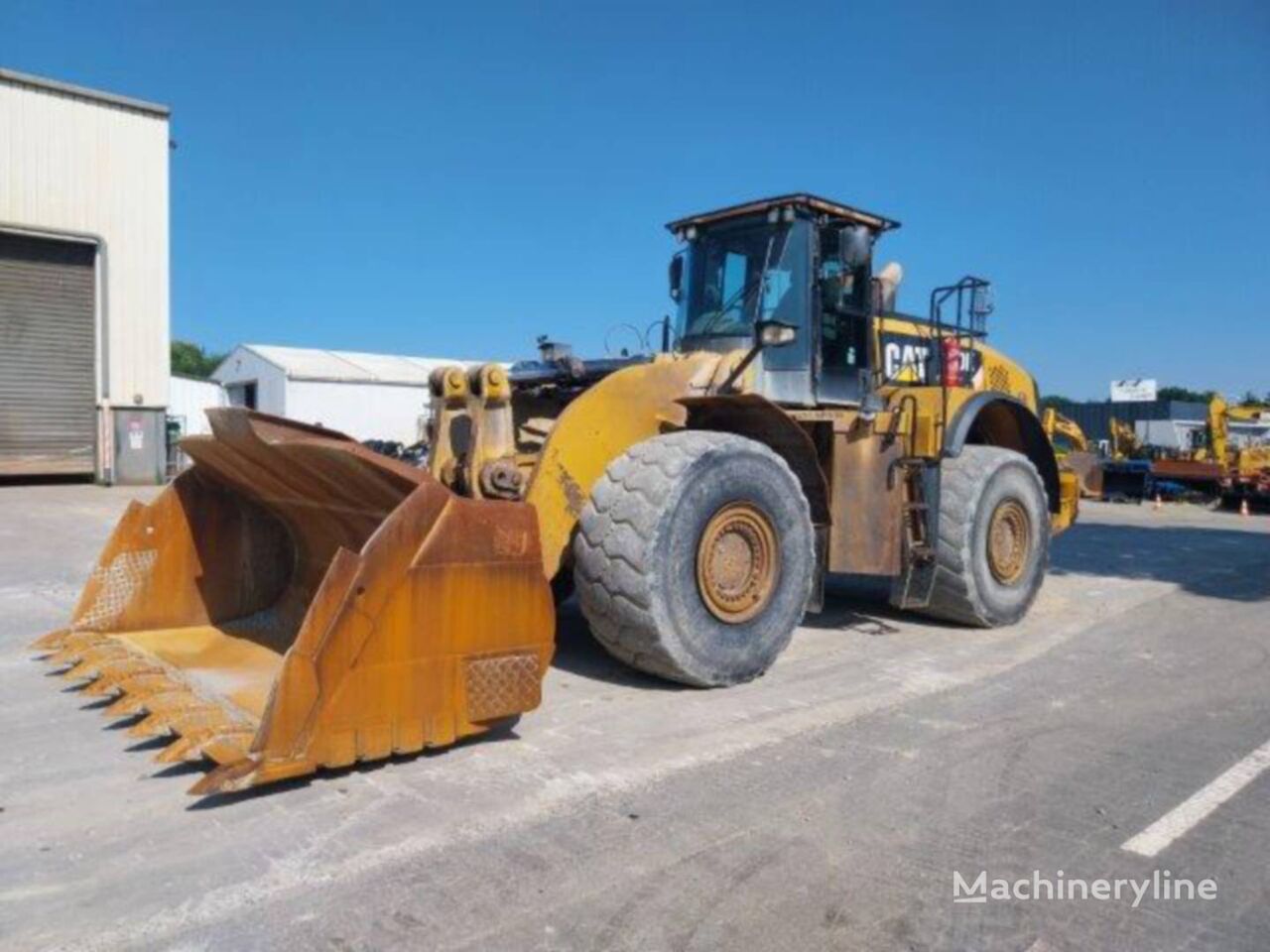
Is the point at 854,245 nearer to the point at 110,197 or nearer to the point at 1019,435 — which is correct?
the point at 1019,435

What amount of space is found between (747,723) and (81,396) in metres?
18.9

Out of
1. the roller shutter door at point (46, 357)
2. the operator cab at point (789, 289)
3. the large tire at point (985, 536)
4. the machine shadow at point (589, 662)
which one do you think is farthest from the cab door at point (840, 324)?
the roller shutter door at point (46, 357)

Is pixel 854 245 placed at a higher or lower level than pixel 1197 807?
higher

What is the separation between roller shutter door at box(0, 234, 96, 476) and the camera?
744 inches

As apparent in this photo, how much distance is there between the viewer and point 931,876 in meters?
3.41

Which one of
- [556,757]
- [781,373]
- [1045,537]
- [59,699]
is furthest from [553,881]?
[1045,537]

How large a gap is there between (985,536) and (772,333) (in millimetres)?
2917

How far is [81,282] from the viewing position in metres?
19.6

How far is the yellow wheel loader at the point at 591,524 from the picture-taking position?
13.2 feet

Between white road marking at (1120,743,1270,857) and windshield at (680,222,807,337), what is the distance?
3.64 metres

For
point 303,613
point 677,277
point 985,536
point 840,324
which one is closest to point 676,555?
point 303,613

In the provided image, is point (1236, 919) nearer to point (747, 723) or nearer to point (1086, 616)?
point (747, 723)

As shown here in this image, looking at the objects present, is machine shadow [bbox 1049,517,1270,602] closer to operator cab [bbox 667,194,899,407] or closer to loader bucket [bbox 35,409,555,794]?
operator cab [bbox 667,194,899,407]

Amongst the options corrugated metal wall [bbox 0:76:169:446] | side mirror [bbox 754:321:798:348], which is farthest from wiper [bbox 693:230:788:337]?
corrugated metal wall [bbox 0:76:169:446]
